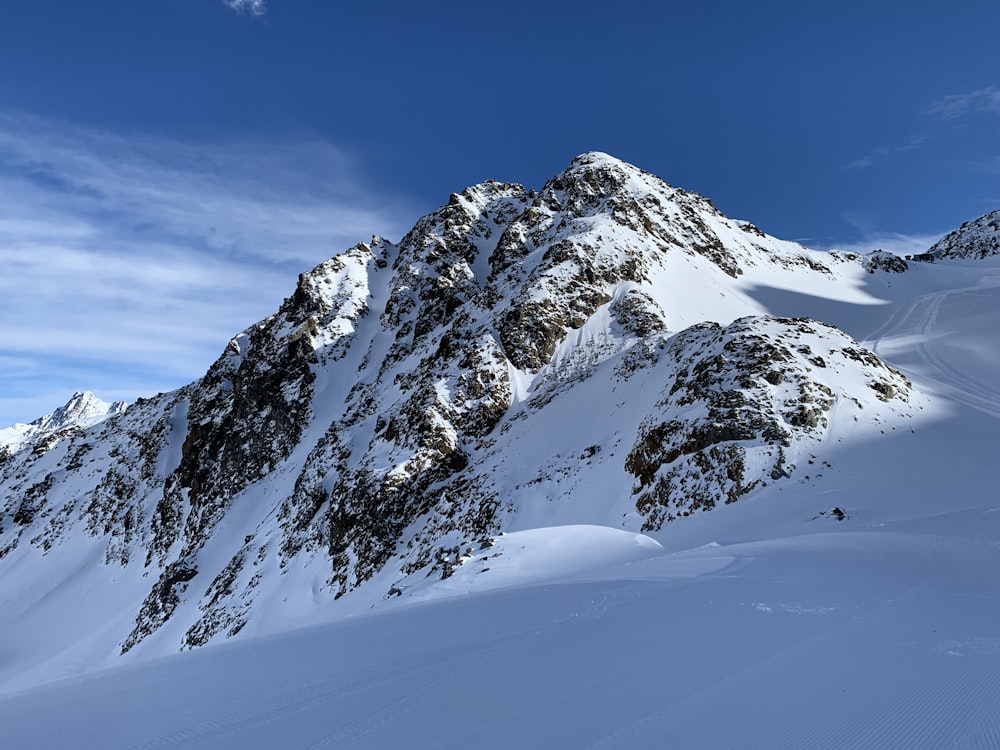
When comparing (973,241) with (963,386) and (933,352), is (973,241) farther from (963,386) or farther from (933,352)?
(963,386)

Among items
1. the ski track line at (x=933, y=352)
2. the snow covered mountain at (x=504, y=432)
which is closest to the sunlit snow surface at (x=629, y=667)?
the snow covered mountain at (x=504, y=432)

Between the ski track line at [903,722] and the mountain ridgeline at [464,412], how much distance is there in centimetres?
1084

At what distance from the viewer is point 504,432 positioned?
3362 centimetres

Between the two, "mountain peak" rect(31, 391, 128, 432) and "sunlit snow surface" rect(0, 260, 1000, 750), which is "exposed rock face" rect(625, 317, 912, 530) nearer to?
"sunlit snow surface" rect(0, 260, 1000, 750)

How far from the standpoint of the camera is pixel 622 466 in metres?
25.0

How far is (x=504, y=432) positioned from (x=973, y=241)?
97.6m

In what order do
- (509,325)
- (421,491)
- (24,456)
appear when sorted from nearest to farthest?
(421,491)
(509,325)
(24,456)

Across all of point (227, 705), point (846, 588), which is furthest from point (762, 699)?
point (227, 705)

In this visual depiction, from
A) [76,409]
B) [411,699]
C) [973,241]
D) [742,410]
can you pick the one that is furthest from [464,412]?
[76,409]

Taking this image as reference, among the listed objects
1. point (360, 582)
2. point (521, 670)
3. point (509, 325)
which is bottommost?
point (360, 582)

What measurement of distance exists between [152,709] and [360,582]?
24011mm

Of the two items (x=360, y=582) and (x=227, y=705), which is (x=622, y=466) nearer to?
(x=360, y=582)

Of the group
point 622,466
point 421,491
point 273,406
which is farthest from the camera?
point 273,406

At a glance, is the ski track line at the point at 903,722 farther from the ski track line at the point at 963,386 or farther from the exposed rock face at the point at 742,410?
the ski track line at the point at 963,386
